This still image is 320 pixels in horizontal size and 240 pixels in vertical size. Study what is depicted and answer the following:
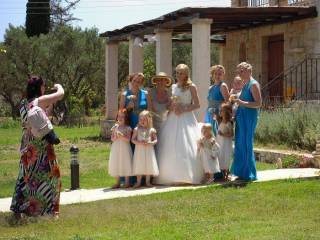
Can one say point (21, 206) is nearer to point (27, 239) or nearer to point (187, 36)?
point (27, 239)

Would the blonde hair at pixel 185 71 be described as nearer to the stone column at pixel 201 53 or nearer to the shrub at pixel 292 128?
the shrub at pixel 292 128

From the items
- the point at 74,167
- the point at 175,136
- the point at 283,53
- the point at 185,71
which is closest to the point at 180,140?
the point at 175,136

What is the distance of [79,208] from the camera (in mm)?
8500

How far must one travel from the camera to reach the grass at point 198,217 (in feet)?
21.6

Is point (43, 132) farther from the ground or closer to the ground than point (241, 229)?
farther from the ground

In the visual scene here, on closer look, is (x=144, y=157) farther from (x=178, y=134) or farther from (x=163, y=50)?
(x=163, y=50)

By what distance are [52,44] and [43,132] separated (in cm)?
2907

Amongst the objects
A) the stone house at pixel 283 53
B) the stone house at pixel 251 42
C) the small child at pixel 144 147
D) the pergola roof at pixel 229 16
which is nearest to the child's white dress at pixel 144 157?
the small child at pixel 144 147

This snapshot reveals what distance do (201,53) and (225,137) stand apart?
23.1 ft

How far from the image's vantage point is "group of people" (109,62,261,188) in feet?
32.8

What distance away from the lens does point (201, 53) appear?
17.1 m

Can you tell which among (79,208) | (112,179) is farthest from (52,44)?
(79,208)

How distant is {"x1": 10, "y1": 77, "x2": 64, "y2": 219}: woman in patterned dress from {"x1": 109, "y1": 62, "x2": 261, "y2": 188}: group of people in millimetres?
2294

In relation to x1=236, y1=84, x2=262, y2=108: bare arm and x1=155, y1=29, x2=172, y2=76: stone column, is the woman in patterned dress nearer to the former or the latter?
x1=236, y1=84, x2=262, y2=108: bare arm
